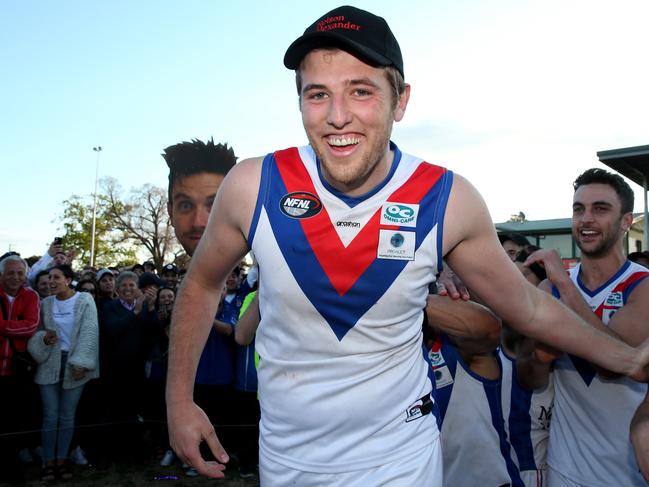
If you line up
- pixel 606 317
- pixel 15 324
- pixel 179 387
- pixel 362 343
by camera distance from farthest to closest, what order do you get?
pixel 15 324
pixel 606 317
pixel 179 387
pixel 362 343

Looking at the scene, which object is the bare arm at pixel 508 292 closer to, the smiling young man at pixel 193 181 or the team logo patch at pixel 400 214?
the team logo patch at pixel 400 214

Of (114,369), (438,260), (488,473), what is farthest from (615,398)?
(114,369)

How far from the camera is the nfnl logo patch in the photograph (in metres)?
2.22

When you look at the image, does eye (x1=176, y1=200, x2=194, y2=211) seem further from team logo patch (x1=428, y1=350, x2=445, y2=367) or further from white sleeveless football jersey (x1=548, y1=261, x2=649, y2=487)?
white sleeveless football jersey (x1=548, y1=261, x2=649, y2=487)

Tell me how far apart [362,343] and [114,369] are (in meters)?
5.70

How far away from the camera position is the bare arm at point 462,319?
2.81m

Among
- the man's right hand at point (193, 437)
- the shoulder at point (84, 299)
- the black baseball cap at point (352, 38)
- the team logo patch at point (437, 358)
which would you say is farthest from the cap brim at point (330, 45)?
the shoulder at point (84, 299)

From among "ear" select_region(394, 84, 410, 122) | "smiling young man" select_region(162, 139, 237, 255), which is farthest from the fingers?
"smiling young man" select_region(162, 139, 237, 255)

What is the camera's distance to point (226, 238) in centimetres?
230

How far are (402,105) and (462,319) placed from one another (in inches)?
42.5

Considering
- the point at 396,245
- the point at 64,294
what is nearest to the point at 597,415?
the point at 396,245

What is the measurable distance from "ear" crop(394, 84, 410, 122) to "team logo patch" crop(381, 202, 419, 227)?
1.24ft

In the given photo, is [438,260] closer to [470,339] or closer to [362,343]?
[362,343]

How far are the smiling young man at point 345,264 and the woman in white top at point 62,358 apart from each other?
483cm
